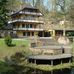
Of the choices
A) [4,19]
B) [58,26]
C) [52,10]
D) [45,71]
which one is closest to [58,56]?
[45,71]

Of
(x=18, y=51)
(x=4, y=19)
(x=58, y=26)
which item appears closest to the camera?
(x=18, y=51)

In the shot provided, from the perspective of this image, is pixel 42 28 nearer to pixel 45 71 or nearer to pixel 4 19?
pixel 4 19

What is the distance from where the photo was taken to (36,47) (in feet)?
141

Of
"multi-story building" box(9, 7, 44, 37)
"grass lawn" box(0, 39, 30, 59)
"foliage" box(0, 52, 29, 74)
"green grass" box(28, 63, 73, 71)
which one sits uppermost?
"multi-story building" box(9, 7, 44, 37)

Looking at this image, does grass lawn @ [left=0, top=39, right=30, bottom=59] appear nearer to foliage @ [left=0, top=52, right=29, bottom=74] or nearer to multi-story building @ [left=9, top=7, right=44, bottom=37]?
foliage @ [left=0, top=52, right=29, bottom=74]

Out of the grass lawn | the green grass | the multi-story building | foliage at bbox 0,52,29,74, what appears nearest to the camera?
foliage at bbox 0,52,29,74

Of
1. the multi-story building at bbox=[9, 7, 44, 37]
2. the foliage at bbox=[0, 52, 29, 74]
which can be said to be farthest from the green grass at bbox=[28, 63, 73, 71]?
the multi-story building at bbox=[9, 7, 44, 37]

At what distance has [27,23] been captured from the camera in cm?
6769

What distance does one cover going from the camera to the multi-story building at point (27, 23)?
67.3 meters

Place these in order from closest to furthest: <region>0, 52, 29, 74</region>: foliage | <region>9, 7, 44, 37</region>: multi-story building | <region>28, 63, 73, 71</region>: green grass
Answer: <region>0, 52, 29, 74</region>: foliage → <region>28, 63, 73, 71</region>: green grass → <region>9, 7, 44, 37</region>: multi-story building

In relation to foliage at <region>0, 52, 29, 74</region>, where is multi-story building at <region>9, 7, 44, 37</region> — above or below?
above

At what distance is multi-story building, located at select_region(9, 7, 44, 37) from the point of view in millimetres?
67306

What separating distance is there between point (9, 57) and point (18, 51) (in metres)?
2.08

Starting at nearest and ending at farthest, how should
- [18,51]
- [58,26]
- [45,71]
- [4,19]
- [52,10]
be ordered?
[45,71] → [18,51] → [4,19] → [58,26] → [52,10]
